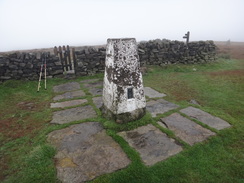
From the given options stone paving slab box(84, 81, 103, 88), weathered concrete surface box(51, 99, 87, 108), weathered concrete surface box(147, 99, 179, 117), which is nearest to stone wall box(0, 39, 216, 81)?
→ stone paving slab box(84, 81, 103, 88)

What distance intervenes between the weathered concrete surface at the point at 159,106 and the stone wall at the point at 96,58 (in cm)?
499

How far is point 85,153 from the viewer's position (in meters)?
2.95

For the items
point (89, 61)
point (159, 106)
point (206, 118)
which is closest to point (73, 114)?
point (159, 106)

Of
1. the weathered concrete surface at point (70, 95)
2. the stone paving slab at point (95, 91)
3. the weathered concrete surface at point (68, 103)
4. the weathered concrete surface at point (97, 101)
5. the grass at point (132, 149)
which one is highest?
the stone paving slab at point (95, 91)

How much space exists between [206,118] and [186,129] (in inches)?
34.3

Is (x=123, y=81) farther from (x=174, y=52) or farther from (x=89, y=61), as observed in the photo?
(x=174, y=52)

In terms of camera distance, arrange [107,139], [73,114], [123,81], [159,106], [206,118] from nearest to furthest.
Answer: [107,139] < [123,81] < [206,118] < [73,114] < [159,106]

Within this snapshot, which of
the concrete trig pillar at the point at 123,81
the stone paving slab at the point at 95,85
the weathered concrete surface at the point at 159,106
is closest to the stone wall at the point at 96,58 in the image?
the stone paving slab at the point at 95,85

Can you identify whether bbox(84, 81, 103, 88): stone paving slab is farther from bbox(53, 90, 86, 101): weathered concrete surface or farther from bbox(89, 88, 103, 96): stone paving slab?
bbox(53, 90, 86, 101): weathered concrete surface

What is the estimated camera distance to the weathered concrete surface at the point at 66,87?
22.1 feet

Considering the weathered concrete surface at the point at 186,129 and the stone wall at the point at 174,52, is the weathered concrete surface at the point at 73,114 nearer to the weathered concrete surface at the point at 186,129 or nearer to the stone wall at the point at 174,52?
the weathered concrete surface at the point at 186,129

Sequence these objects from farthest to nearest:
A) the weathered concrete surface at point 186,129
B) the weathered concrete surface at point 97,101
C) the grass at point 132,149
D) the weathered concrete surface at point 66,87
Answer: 1. the weathered concrete surface at point 66,87
2. the weathered concrete surface at point 97,101
3. the weathered concrete surface at point 186,129
4. the grass at point 132,149

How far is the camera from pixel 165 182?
7.86ft

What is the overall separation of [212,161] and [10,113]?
5.30m
